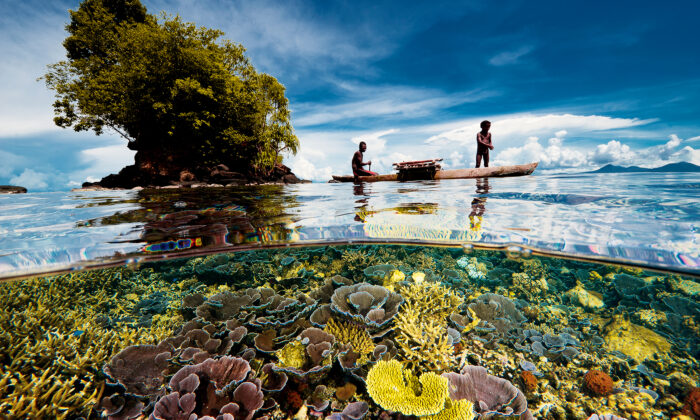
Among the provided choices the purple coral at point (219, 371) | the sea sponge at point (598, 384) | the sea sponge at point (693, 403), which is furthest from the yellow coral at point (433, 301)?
the sea sponge at point (693, 403)

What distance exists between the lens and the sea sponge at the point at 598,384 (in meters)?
4.37

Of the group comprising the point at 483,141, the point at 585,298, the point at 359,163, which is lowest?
the point at 585,298

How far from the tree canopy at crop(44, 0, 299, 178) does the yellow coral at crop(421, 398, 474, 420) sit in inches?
942

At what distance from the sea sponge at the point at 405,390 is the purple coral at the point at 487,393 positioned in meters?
0.43

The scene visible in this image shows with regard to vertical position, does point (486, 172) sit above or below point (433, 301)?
above

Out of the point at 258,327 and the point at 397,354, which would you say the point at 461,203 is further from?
Result: the point at 258,327

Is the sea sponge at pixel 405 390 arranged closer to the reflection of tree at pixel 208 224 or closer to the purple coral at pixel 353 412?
the purple coral at pixel 353 412

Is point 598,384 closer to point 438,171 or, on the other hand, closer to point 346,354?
point 346,354

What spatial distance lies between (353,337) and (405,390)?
120cm

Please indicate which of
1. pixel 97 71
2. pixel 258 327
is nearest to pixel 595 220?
pixel 258 327

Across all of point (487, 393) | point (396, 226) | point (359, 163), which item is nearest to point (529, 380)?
point (487, 393)

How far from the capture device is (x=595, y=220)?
5430 millimetres

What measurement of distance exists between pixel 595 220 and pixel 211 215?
9457 mm

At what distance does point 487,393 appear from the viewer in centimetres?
346
